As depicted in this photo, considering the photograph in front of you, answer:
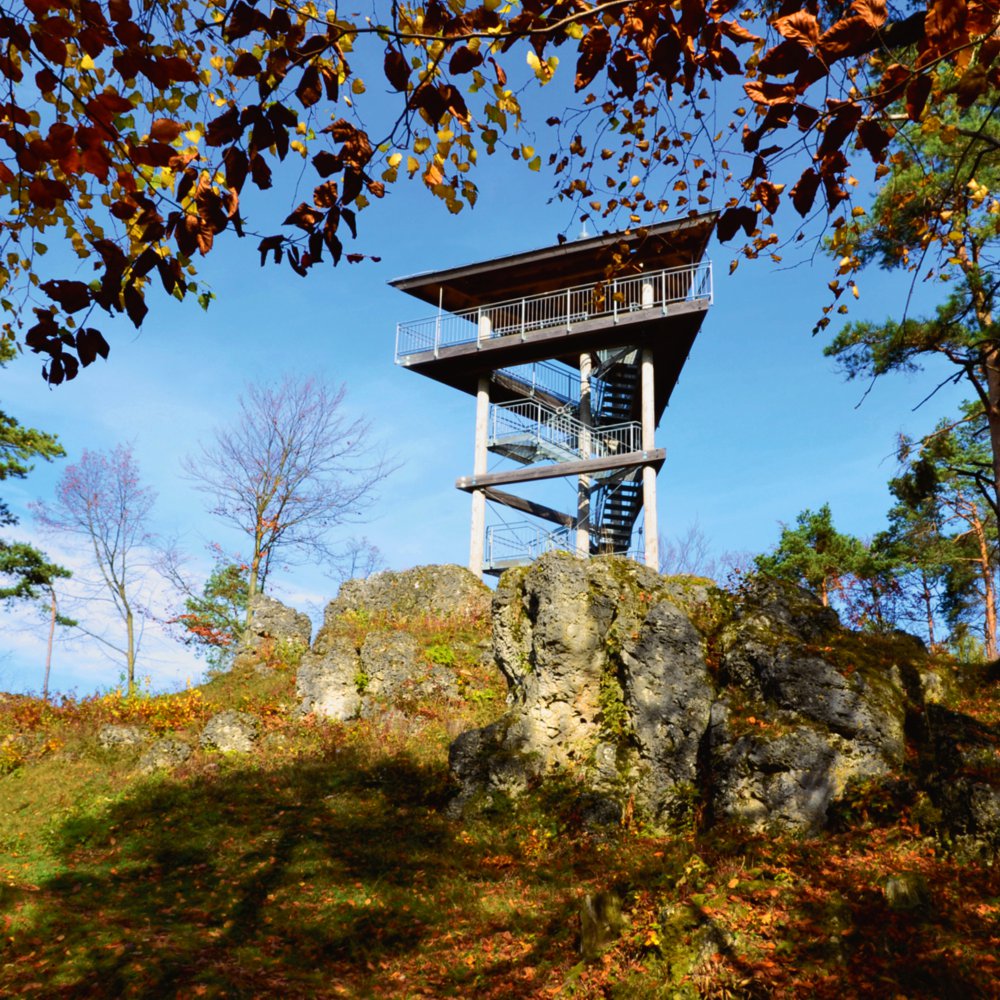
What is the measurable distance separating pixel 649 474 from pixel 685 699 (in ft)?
36.8

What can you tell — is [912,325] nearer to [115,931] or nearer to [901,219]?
[901,219]

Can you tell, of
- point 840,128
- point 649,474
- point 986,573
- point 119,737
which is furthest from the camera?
point 986,573

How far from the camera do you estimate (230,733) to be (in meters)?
18.0

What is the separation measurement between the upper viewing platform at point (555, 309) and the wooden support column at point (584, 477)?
3.26 feet

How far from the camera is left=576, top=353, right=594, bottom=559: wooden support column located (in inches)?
989

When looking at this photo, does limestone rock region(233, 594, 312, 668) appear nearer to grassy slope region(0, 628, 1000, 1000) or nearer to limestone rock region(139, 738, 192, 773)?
limestone rock region(139, 738, 192, 773)

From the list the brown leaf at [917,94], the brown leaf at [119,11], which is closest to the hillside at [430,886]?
the brown leaf at [917,94]

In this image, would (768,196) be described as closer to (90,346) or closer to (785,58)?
(785,58)

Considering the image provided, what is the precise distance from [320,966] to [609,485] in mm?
17752

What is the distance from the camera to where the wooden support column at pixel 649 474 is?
22.4 m

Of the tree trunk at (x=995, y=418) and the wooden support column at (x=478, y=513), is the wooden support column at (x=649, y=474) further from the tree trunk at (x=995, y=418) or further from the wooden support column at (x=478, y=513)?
the tree trunk at (x=995, y=418)

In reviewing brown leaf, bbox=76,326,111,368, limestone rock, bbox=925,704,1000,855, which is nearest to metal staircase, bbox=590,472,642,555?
limestone rock, bbox=925,704,1000,855

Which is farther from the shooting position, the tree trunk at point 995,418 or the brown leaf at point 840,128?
the tree trunk at point 995,418

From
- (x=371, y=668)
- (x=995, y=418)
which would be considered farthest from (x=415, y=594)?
(x=995, y=418)
